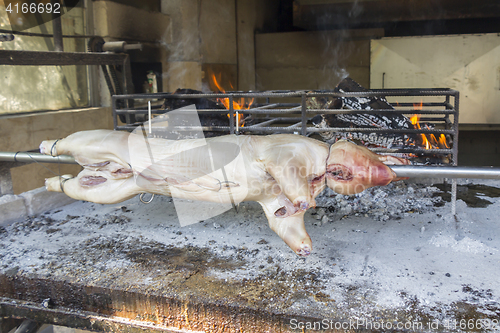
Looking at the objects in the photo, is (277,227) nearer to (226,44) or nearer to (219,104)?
(219,104)

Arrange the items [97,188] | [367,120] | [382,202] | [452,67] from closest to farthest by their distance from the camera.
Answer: [97,188]
[382,202]
[367,120]
[452,67]

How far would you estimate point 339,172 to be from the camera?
7.61 feet

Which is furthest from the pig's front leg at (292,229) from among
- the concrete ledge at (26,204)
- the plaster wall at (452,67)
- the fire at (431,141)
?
the plaster wall at (452,67)

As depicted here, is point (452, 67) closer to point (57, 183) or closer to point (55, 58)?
point (55, 58)

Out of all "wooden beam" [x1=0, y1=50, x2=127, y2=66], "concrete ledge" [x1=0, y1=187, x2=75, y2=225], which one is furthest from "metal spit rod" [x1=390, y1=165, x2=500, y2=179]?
"wooden beam" [x1=0, y1=50, x2=127, y2=66]

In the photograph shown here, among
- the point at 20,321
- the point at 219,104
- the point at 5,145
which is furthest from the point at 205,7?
the point at 20,321

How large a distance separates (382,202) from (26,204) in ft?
10.3

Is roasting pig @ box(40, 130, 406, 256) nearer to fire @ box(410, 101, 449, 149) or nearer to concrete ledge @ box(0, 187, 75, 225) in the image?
concrete ledge @ box(0, 187, 75, 225)

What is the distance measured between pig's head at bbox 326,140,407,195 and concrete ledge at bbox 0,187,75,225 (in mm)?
2598

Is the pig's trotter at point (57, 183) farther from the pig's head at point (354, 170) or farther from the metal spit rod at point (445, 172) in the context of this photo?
the metal spit rod at point (445, 172)

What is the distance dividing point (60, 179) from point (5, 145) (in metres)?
2.18

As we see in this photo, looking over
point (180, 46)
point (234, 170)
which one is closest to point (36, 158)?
point (234, 170)

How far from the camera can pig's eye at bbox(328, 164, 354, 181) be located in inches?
89.4

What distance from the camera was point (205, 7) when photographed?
742 cm
